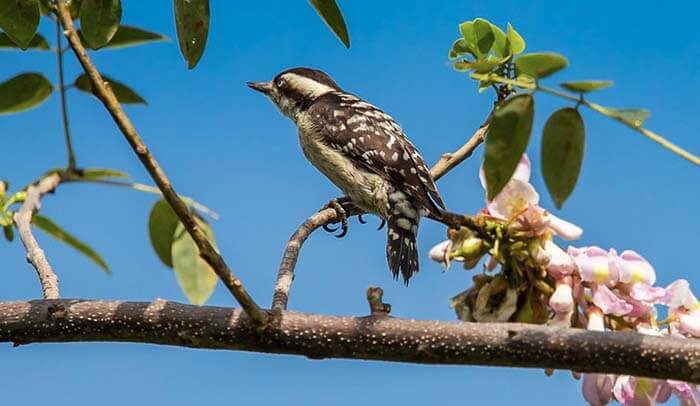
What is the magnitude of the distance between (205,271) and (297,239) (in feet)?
1.18

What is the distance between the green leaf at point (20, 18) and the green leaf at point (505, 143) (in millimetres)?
1330

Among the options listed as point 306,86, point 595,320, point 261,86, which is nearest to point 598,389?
point 595,320

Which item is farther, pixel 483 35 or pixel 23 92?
pixel 23 92

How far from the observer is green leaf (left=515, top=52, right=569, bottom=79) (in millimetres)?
1951

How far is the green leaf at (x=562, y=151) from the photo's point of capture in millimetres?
1936

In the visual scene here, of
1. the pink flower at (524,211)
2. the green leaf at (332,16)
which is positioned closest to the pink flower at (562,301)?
the pink flower at (524,211)

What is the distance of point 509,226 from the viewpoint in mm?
2406

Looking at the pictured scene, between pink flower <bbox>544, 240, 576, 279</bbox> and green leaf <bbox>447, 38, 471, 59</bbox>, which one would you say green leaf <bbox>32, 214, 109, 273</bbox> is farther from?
pink flower <bbox>544, 240, 576, 279</bbox>

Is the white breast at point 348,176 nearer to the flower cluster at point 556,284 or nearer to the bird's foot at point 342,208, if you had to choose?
the bird's foot at point 342,208

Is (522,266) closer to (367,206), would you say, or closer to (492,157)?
(492,157)

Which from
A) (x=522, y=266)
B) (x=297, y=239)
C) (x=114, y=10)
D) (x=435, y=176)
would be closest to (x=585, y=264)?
(x=522, y=266)

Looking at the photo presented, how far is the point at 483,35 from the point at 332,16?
2.16 ft

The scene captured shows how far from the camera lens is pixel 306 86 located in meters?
7.08

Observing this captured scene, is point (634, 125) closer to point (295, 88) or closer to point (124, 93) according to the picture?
point (124, 93)
